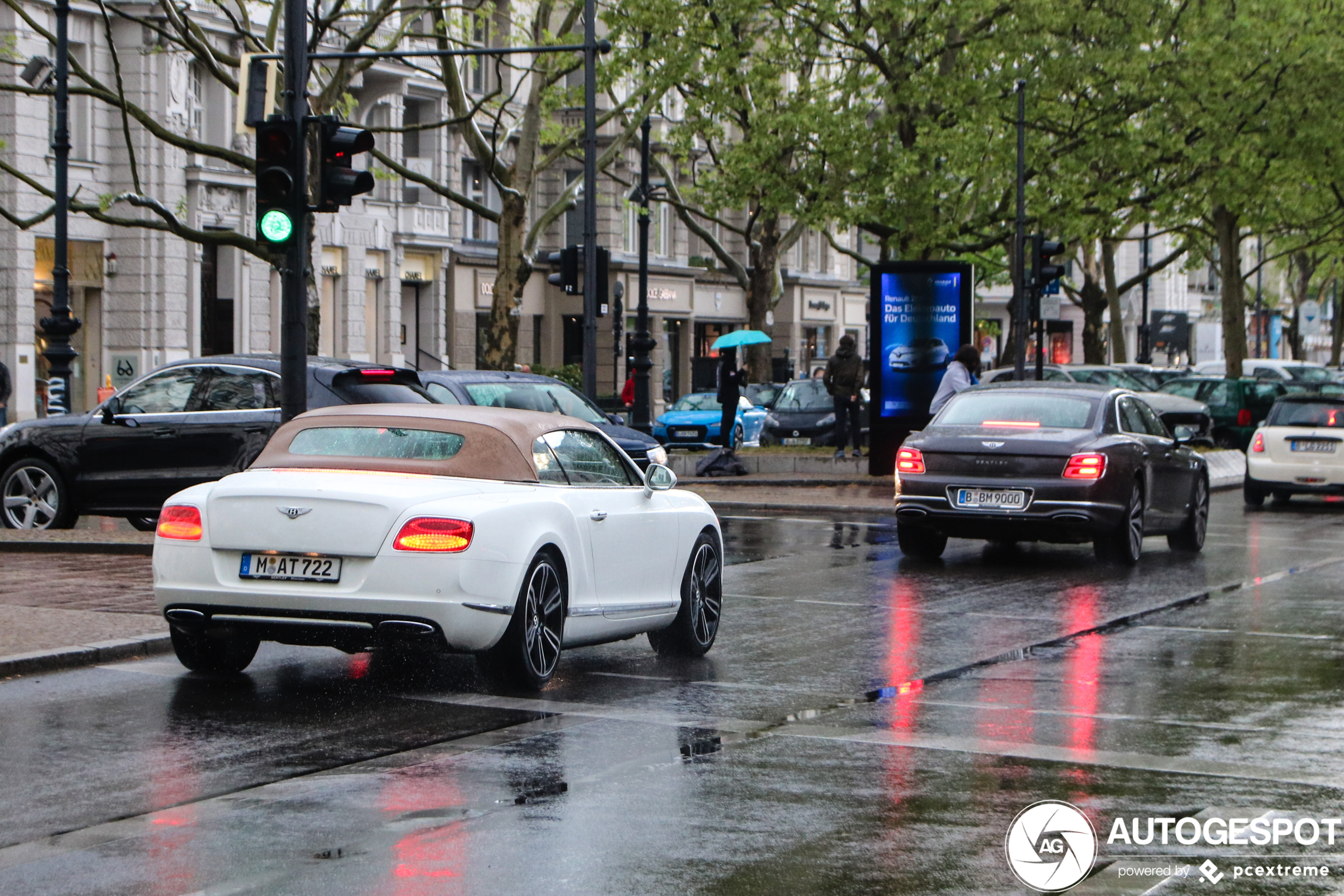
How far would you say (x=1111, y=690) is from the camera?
9797 mm

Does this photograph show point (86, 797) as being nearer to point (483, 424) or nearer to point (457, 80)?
point (483, 424)

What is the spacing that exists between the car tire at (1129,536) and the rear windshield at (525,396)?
5.50 m

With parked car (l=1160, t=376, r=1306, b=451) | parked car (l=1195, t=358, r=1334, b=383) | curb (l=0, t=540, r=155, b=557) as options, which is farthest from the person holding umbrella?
parked car (l=1195, t=358, r=1334, b=383)

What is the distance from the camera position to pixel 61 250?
24.8 metres

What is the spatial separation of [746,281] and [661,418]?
907 centimetres

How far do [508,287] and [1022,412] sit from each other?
17.4 meters

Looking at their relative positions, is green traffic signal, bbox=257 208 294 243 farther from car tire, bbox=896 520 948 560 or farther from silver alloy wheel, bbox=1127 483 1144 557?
silver alloy wheel, bbox=1127 483 1144 557

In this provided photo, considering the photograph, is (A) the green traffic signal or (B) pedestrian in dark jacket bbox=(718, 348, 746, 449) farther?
(B) pedestrian in dark jacket bbox=(718, 348, 746, 449)

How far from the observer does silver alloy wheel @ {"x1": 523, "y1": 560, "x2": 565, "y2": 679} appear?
31.0 ft

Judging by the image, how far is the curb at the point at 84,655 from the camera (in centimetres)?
998

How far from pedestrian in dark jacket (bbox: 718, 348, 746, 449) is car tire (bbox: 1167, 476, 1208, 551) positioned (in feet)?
40.1

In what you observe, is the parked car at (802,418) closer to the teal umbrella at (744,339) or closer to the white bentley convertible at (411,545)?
the teal umbrella at (744,339)

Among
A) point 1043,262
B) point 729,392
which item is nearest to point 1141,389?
point 1043,262

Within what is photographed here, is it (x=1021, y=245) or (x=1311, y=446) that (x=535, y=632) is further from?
(x=1021, y=245)
